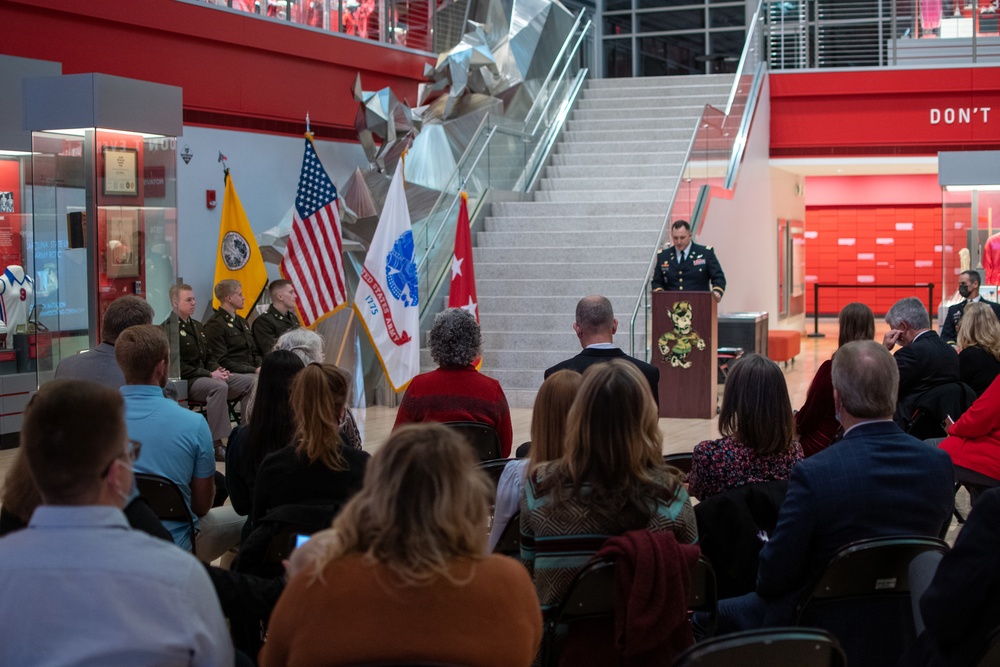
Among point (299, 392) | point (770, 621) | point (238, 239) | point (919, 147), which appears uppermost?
point (919, 147)

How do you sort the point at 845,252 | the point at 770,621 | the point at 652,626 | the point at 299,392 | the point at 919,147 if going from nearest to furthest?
the point at 652,626
the point at 770,621
the point at 299,392
the point at 919,147
the point at 845,252

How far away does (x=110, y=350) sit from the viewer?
17.2 ft

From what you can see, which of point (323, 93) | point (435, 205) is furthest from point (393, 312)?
point (323, 93)

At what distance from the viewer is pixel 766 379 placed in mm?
3463

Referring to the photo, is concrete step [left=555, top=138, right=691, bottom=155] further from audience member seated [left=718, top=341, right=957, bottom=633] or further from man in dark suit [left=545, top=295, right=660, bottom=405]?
audience member seated [left=718, top=341, right=957, bottom=633]

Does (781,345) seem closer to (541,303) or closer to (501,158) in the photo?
(541,303)

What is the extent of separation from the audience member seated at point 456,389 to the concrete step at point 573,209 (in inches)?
A: 319

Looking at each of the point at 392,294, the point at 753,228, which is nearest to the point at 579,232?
the point at 753,228

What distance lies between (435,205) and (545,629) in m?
9.30

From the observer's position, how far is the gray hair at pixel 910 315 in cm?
580

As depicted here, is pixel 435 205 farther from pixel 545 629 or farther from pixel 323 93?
pixel 545 629

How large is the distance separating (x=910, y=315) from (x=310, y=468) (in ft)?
12.0

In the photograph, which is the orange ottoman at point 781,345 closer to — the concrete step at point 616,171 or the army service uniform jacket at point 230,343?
the concrete step at point 616,171

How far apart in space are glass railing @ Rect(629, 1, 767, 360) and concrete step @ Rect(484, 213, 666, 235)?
1.21 feet
